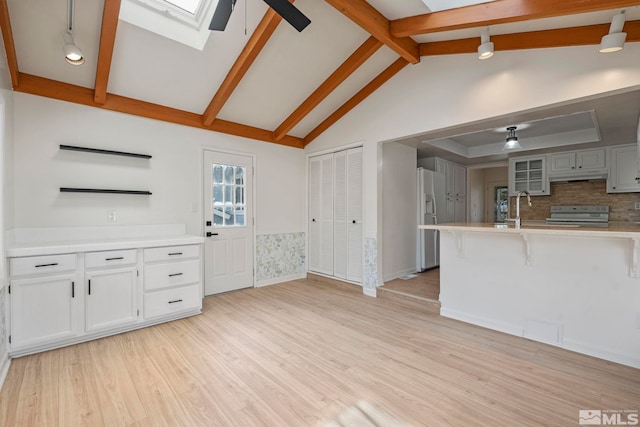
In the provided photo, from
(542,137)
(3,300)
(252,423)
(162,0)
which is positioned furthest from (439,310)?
(162,0)

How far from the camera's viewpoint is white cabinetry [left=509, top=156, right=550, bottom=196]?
5.48 m

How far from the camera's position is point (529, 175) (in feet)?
18.6

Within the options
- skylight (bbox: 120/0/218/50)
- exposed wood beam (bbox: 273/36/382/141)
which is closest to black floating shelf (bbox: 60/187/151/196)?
skylight (bbox: 120/0/218/50)

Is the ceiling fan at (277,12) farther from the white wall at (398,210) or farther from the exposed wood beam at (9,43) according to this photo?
the white wall at (398,210)

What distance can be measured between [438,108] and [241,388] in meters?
3.43

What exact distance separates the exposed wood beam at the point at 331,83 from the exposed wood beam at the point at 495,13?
0.46 m

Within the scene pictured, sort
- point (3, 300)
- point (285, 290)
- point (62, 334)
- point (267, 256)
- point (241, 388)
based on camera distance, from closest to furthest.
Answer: point (241, 388) < point (3, 300) < point (62, 334) < point (285, 290) < point (267, 256)

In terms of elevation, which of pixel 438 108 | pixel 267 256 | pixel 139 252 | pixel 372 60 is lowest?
pixel 267 256

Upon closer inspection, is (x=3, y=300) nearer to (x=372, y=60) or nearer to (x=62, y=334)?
(x=62, y=334)

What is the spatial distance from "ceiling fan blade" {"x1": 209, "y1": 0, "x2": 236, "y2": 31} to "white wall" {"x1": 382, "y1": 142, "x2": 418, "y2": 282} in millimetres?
2753

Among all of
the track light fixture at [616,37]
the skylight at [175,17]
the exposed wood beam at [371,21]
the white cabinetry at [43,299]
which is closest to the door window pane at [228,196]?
the skylight at [175,17]

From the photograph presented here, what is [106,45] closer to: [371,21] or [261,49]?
[261,49]

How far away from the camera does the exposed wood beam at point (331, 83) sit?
11.1ft

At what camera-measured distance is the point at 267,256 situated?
480 cm
